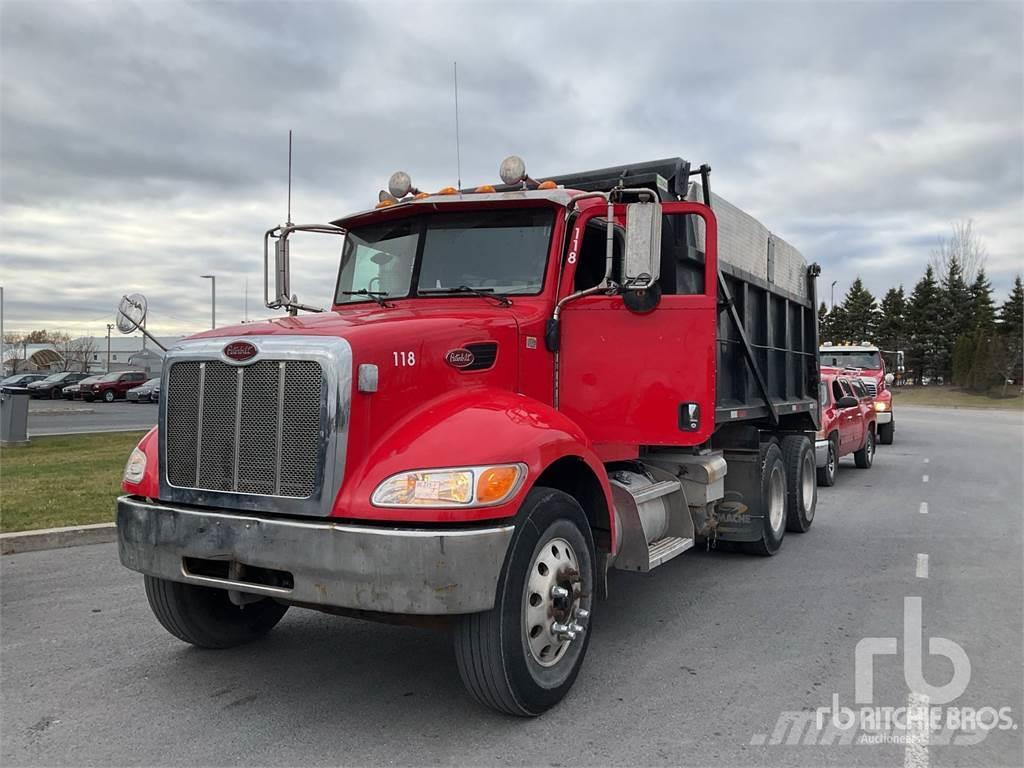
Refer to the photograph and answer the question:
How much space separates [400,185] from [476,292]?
3.36ft

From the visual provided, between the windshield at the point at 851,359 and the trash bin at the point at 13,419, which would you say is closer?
the trash bin at the point at 13,419

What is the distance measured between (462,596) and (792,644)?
2.51m

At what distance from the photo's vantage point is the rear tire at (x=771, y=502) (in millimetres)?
7184

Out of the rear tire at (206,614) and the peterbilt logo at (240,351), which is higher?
the peterbilt logo at (240,351)

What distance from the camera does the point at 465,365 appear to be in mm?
4277

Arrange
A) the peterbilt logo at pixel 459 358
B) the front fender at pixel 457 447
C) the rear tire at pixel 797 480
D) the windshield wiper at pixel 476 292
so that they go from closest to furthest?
the front fender at pixel 457 447 → the peterbilt logo at pixel 459 358 → the windshield wiper at pixel 476 292 → the rear tire at pixel 797 480

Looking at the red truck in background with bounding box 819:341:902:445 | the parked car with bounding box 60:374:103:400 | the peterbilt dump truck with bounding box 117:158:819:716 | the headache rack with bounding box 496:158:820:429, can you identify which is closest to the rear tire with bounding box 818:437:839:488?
the headache rack with bounding box 496:158:820:429

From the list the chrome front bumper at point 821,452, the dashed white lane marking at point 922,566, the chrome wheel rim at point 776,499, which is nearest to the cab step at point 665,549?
the chrome wheel rim at point 776,499

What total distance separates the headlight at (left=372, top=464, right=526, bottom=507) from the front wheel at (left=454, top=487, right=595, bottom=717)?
255 mm

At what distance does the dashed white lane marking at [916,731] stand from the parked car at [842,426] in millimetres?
7651

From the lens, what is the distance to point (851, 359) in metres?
21.0

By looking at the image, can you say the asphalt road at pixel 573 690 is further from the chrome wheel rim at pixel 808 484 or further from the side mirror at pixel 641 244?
the side mirror at pixel 641 244

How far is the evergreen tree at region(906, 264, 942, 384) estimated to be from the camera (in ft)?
220

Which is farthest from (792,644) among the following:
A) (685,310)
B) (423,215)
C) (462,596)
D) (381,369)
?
(423,215)
